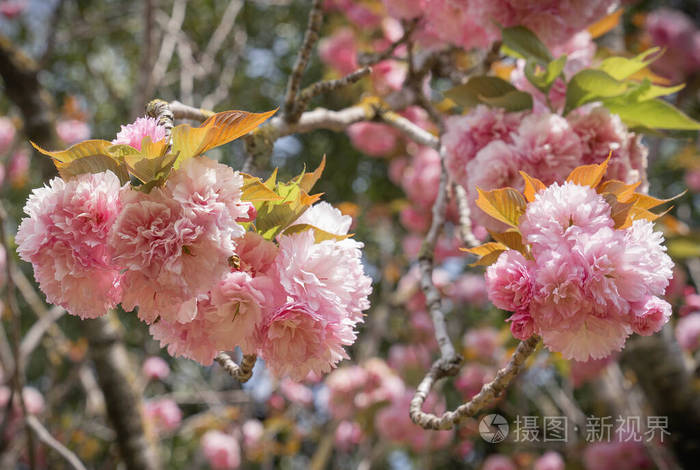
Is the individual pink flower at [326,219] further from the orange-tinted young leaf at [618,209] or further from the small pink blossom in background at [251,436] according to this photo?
the small pink blossom in background at [251,436]

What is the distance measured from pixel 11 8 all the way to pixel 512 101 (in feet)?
12.2

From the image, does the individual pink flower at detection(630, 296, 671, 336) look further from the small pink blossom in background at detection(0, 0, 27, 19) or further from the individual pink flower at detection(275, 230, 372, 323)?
the small pink blossom in background at detection(0, 0, 27, 19)

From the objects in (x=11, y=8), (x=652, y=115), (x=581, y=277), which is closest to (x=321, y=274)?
(x=581, y=277)

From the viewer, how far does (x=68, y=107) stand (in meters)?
2.87

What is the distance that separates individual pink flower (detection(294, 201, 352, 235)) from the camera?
68cm

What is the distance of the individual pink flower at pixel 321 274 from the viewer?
622mm

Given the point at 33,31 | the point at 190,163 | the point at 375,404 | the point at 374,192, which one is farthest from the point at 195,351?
the point at 33,31

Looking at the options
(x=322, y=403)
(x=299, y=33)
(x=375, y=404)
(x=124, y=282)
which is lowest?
(x=322, y=403)

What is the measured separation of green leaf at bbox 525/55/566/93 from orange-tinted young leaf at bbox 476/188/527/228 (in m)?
0.42

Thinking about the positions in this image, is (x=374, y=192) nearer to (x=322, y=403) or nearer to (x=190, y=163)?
(x=322, y=403)

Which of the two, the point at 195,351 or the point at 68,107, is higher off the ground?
the point at 195,351

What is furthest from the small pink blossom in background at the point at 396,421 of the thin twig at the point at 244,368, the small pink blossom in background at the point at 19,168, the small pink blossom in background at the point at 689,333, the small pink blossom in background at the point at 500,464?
the small pink blossom in background at the point at 19,168

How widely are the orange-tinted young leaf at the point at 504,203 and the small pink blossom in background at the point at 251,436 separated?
2.79 metres

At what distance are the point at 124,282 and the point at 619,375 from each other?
2.68 m
